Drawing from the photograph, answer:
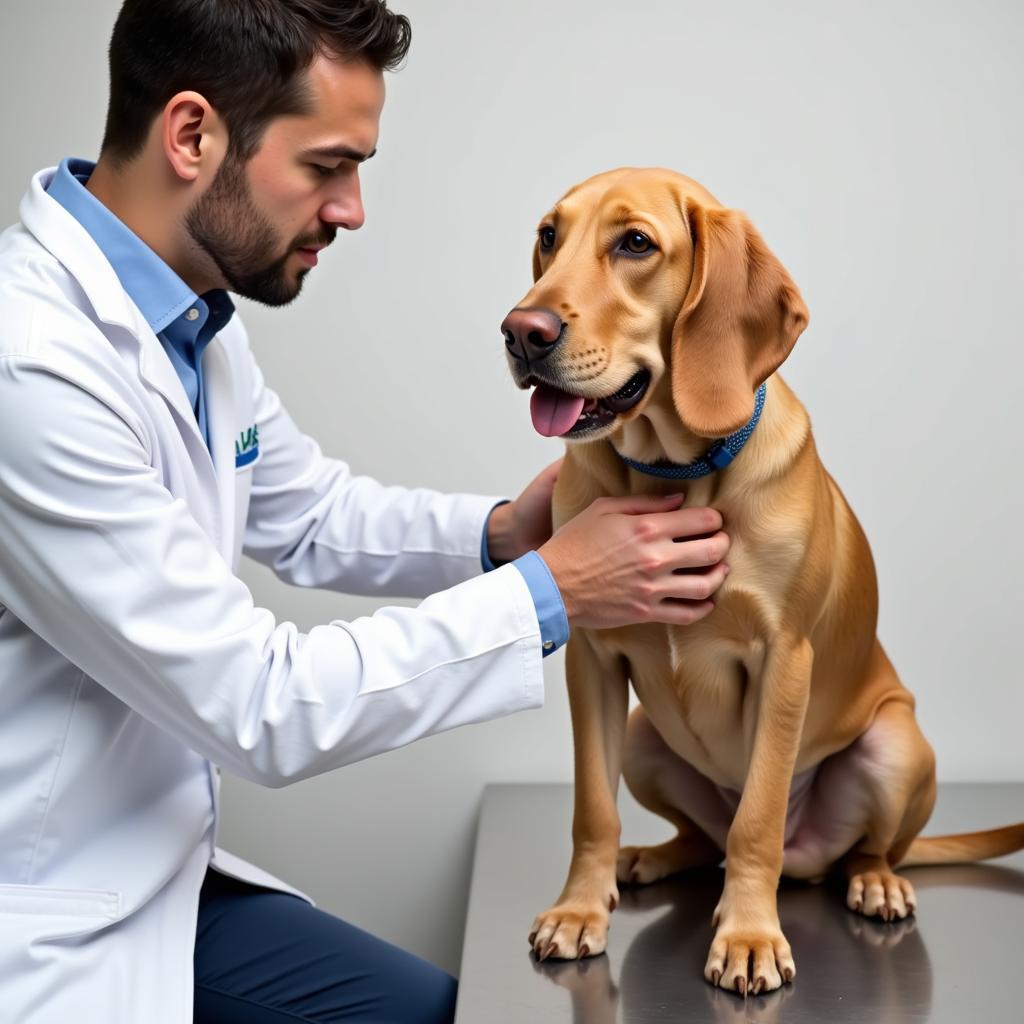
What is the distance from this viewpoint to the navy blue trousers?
1.78 metres

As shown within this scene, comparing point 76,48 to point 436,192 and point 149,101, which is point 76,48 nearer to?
point 436,192

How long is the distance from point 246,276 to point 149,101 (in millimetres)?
248

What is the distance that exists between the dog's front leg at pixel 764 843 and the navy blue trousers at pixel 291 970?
1.63 feet

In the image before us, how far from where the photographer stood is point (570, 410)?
1465 millimetres

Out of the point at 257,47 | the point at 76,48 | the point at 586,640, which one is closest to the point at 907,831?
the point at 586,640

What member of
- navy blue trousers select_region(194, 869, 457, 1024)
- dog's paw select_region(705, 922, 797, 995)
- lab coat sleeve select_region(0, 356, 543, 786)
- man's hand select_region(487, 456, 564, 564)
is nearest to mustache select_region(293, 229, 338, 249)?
lab coat sleeve select_region(0, 356, 543, 786)

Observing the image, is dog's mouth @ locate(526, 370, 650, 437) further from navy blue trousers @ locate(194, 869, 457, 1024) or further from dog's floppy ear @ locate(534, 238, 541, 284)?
navy blue trousers @ locate(194, 869, 457, 1024)

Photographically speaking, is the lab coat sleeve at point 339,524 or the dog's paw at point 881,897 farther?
the lab coat sleeve at point 339,524

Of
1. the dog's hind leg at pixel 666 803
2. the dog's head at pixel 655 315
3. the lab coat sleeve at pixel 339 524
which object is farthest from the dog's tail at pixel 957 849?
the dog's head at pixel 655 315

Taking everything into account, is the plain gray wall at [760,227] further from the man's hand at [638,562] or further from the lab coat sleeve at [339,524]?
the man's hand at [638,562]

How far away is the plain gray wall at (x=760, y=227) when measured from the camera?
259 cm

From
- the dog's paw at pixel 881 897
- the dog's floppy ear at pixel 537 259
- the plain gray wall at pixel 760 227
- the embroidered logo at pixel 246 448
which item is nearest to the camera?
the dog's floppy ear at pixel 537 259

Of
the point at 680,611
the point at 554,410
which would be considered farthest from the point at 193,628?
the point at 680,611

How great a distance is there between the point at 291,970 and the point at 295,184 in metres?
1.07
